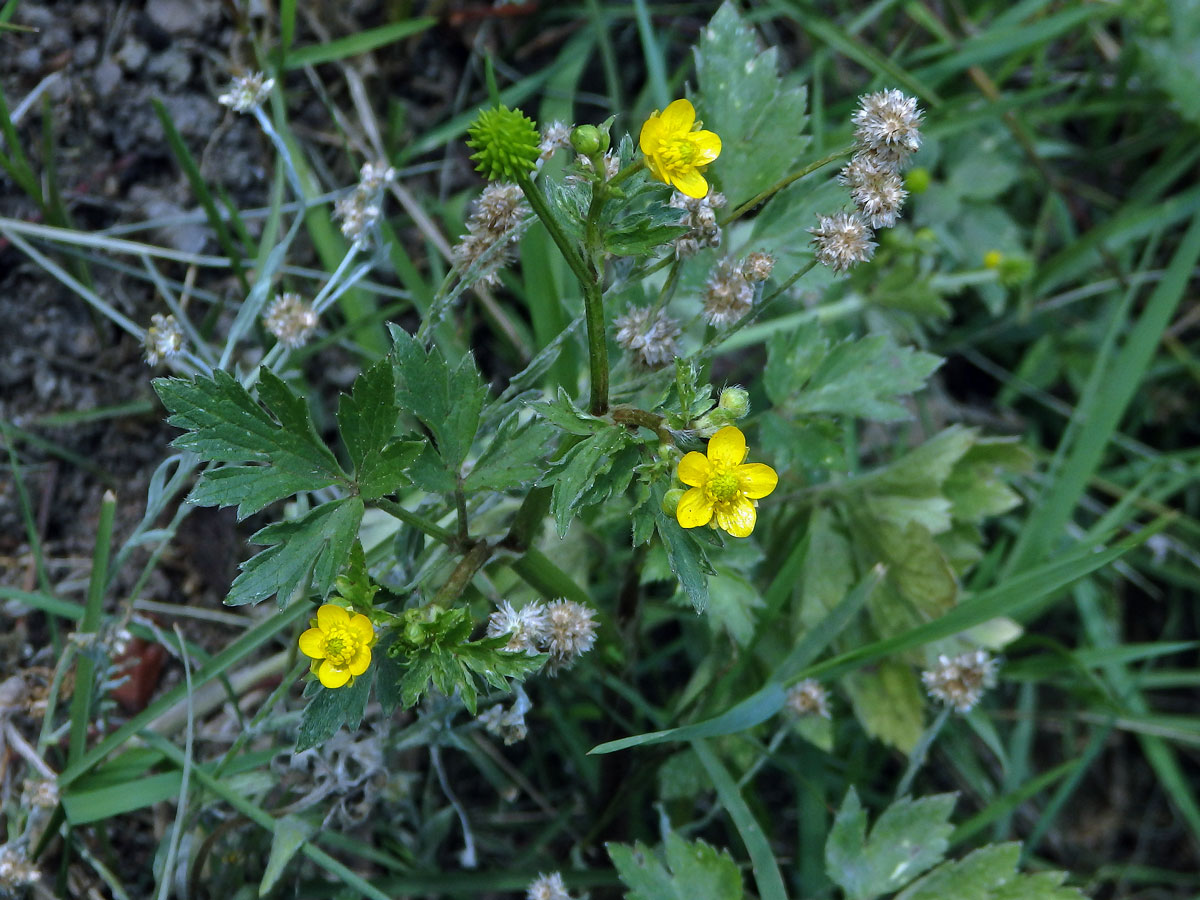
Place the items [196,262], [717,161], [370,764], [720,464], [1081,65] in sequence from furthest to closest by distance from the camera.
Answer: [1081,65]
[196,262]
[717,161]
[370,764]
[720,464]

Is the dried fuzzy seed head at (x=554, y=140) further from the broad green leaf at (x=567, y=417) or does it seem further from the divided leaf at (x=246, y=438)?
the divided leaf at (x=246, y=438)

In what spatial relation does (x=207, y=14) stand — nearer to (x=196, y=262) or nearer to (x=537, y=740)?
(x=196, y=262)

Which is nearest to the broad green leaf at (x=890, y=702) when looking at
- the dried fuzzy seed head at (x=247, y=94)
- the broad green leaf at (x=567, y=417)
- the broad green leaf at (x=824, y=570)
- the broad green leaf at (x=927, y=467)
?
the broad green leaf at (x=824, y=570)

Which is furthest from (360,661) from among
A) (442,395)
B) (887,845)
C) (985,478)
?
(985,478)

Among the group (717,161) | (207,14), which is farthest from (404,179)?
(717,161)

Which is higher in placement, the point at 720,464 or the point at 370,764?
the point at 720,464

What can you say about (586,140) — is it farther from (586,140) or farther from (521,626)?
(521,626)
